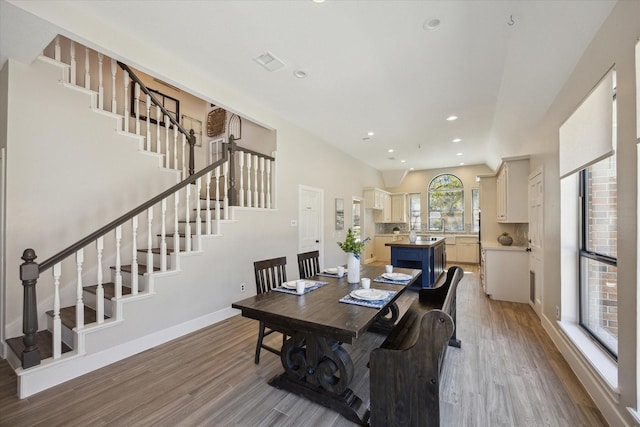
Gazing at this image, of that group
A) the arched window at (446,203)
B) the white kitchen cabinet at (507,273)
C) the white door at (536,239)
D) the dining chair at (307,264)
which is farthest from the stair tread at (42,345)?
the arched window at (446,203)

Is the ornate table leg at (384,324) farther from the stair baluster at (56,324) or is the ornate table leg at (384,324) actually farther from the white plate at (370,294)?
the stair baluster at (56,324)

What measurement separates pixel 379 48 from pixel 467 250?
7.47 m

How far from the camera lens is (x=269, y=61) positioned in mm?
3057

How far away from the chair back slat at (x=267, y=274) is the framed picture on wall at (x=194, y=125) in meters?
3.44

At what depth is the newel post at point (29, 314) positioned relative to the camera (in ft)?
6.64

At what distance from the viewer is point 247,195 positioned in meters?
4.10

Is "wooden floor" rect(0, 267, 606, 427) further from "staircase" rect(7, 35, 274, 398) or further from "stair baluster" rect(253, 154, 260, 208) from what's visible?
"stair baluster" rect(253, 154, 260, 208)

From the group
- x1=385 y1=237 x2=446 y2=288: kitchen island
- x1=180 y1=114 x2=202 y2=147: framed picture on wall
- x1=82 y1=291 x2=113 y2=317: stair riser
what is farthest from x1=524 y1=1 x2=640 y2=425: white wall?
x1=180 y1=114 x2=202 y2=147: framed picture on wall

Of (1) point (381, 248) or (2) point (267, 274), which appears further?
(1) point (381, 248)

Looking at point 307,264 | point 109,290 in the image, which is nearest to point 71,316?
point 109,290

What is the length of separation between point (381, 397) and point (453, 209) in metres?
8.75

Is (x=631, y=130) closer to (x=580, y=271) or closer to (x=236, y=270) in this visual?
(x=580, y=271)

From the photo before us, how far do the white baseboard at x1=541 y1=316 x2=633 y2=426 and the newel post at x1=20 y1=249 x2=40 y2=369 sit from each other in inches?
161

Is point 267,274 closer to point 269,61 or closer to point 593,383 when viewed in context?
point 269,61
